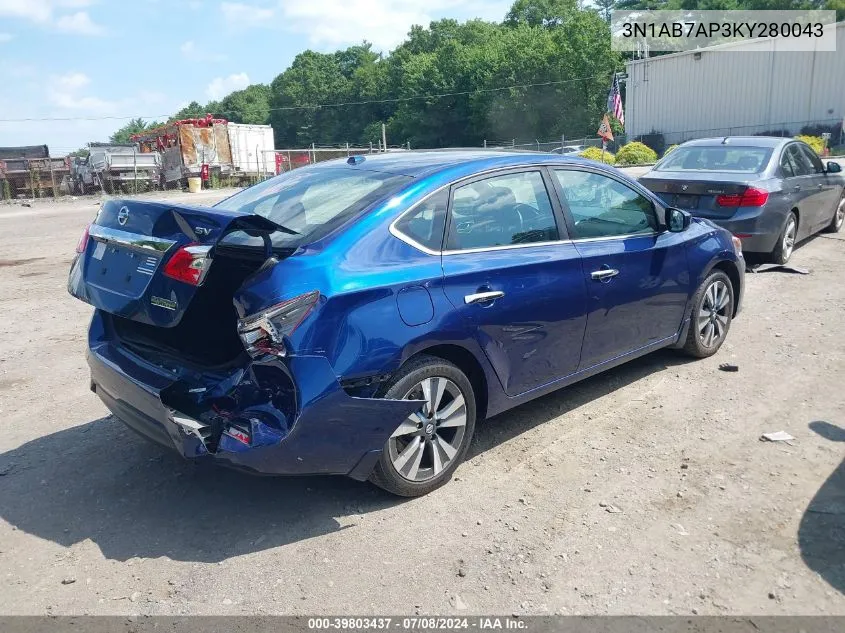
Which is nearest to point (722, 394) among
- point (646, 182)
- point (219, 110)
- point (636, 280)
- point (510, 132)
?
point (636, 280)

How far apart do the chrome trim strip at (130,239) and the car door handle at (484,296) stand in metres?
1.49

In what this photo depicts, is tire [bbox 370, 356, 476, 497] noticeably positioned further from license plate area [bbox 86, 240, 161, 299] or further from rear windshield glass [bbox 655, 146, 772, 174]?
rear windshield glass [bbox 655, 146, 772, 174]

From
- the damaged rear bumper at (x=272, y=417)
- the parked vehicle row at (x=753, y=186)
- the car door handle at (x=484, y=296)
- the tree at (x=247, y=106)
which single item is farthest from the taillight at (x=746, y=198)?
the tree at (x=247, y=106)

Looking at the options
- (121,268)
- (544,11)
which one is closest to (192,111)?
(544,11)

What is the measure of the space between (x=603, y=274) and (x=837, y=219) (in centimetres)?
883

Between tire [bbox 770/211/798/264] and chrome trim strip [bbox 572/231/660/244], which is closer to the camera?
chrome trim strip [bbox 572/231/660/244]

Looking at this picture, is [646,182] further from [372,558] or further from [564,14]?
[564,14]

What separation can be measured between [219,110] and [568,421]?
421ft

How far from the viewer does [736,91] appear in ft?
142

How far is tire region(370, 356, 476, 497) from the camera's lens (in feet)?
11.4

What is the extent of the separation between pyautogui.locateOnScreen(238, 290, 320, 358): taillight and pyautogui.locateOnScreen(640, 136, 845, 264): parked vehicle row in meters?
5.71

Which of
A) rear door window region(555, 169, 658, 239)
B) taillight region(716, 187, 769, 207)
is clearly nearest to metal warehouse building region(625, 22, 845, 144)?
taillight region(716, 187, 769, 207)

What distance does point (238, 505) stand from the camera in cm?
366

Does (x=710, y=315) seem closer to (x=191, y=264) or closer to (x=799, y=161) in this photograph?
(x=191, y=264)
